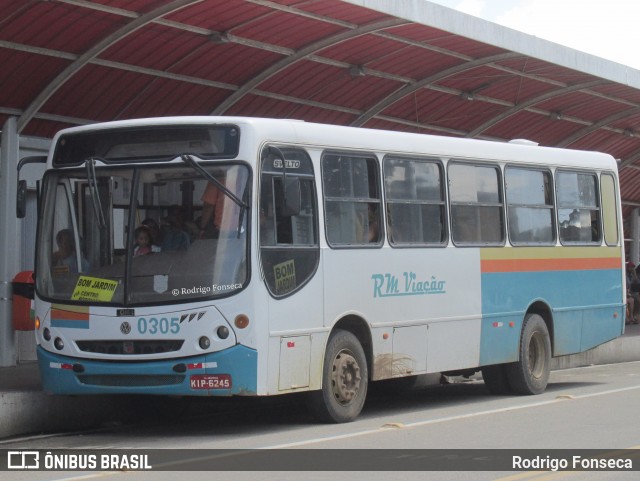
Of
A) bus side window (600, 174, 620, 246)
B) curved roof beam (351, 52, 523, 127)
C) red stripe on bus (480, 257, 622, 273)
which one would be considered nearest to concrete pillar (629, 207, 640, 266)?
curved roof beam (351, 52, 523, 127)

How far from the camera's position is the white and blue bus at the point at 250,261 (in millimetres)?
12180

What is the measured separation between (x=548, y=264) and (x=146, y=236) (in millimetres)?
6583

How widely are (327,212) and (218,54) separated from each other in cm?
632

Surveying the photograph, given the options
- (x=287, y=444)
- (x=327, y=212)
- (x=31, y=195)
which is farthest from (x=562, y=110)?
(x=287, y=444)

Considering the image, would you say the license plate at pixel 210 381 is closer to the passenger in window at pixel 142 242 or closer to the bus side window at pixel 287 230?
the bus side window at pixel 287 230

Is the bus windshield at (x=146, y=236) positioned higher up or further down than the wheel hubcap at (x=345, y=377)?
higher up

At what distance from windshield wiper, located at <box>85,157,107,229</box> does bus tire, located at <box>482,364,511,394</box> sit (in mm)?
6264

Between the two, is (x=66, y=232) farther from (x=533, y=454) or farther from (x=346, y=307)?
(x=533, y=454)

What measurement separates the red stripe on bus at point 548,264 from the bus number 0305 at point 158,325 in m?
4.90

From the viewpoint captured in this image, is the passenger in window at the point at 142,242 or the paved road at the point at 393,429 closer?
the paved road at the point at 393,429

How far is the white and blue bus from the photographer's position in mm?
12180

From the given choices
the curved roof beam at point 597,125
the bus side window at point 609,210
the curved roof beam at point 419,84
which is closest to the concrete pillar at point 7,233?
the curved roof beam at point 419,84

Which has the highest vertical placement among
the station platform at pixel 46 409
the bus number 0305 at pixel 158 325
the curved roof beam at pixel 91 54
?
the curved roof beam at pixel 91 54

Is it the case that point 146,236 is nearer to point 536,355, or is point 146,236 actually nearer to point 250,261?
point 250,261
